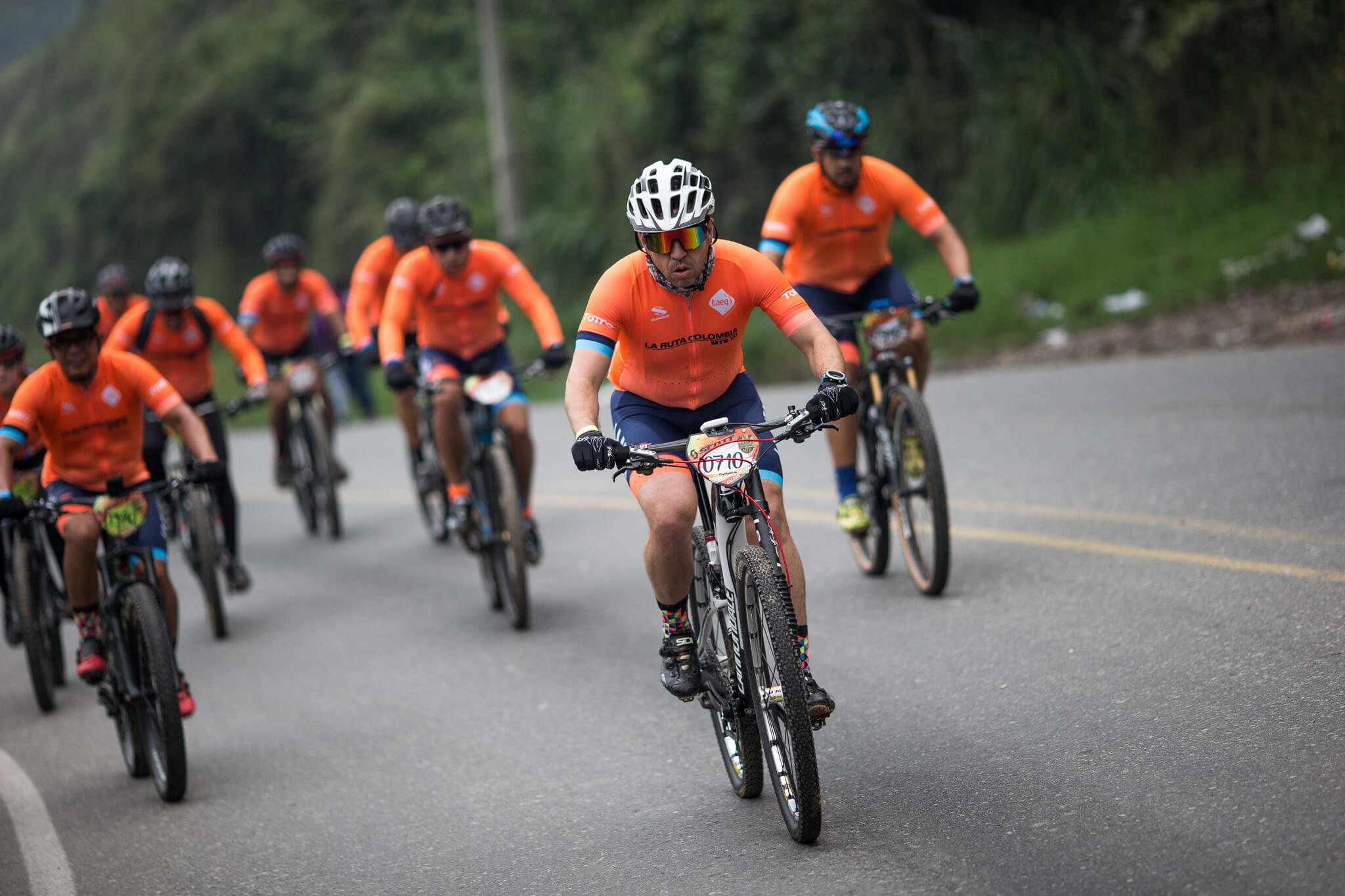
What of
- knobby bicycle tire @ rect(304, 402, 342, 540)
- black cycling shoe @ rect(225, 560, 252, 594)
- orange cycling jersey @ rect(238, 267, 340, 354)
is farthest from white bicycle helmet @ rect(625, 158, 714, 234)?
orange cycling jersey @ rect(238, 267, 340, 354)

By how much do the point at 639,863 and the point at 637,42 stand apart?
23288mm

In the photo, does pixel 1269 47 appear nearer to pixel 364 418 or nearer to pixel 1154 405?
pixel 1154 405

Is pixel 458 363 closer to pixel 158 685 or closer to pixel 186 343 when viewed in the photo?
pixel 186 343

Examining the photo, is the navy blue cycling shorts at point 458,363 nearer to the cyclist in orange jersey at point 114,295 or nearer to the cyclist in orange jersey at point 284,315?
the cyclist in orange jersey at point 284,315

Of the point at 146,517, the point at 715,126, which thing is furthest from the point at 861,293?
the point at 715,126

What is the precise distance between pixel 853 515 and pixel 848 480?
8.4 inches

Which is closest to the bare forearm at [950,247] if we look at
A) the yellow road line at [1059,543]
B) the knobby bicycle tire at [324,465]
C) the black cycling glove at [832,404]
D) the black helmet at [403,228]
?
the yellow road line at [1059,543]

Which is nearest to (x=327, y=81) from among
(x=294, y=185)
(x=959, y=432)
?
(x=294, y=185)

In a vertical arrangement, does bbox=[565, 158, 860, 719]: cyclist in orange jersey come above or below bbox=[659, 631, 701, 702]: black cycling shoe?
above

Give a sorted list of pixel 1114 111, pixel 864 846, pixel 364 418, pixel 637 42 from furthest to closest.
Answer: pixel 637 42 < pixel 364 418 < pixel 1114 111 < pixel 864 846

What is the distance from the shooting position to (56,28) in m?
56.2

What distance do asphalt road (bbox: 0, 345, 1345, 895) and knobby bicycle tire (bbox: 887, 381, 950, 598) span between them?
0.63 ft

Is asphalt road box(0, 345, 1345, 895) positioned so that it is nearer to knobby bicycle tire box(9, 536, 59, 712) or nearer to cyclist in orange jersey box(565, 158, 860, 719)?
knobby bicycle tire box(9, 536, 59, 712)

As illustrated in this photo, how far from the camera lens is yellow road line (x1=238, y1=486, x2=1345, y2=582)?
21.8 ft
